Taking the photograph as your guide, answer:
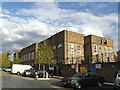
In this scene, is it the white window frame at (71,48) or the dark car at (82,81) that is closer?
the dark car at (82,81)

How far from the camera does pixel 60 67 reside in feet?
90.9

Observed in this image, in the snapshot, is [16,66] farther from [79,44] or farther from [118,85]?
[118,85]

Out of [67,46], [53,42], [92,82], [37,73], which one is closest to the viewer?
[92,82]

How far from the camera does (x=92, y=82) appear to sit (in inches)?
502

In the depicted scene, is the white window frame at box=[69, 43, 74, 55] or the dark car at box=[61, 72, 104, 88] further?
the white window frame at box=[69, 43, 74, 55]

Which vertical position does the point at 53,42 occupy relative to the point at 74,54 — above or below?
above

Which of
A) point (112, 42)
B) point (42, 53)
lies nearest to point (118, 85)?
point (42, 53)

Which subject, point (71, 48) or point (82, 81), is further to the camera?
point (71, 48)

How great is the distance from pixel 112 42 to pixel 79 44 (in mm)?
11218

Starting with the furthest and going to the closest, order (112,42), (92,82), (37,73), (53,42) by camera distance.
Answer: (112,42), (53,42), (37,73), (92,82)

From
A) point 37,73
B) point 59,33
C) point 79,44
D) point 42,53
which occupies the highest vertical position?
point 59,33

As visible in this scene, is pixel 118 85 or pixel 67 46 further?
pixel 67 46

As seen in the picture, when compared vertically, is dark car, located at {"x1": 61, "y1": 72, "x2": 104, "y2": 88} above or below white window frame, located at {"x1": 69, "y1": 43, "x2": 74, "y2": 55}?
below

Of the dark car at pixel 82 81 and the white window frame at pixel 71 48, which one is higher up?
the white window frame at pixel 71 48
